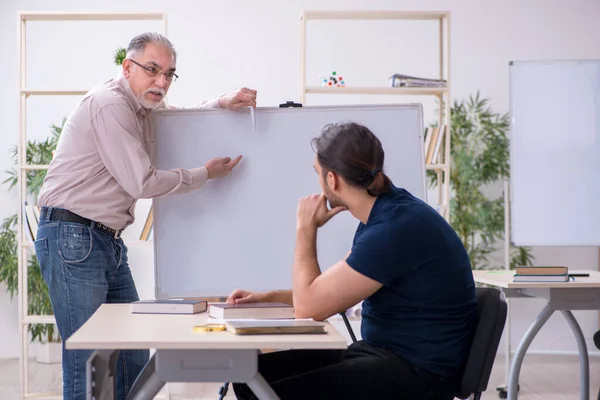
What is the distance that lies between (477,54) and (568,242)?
1.81 m

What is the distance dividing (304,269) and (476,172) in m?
3.44

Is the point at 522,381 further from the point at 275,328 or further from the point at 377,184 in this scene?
the point at 275,328

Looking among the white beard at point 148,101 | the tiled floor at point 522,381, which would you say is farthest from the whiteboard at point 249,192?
the tiled floor at point 522,381

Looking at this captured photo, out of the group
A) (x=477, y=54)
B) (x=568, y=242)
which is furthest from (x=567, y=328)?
(x=477, y=54)

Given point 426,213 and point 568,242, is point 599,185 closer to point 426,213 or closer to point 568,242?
point 568,242

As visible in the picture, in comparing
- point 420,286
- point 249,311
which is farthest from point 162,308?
point 420,286

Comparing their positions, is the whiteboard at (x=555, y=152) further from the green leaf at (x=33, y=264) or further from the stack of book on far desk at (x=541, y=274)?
the green leaf at (x=33, y=264)

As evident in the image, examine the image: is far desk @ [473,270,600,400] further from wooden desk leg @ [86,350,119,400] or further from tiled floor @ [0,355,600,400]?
wooden desk leg @ [86,350,119,400]

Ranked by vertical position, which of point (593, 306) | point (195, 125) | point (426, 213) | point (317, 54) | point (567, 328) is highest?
point (317, 54)

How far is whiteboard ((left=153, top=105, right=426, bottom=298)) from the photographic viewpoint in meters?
2.54

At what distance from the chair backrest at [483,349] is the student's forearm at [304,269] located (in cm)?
43

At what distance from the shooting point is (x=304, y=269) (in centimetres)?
192

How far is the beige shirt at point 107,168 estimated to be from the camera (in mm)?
2322

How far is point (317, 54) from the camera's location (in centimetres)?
546
